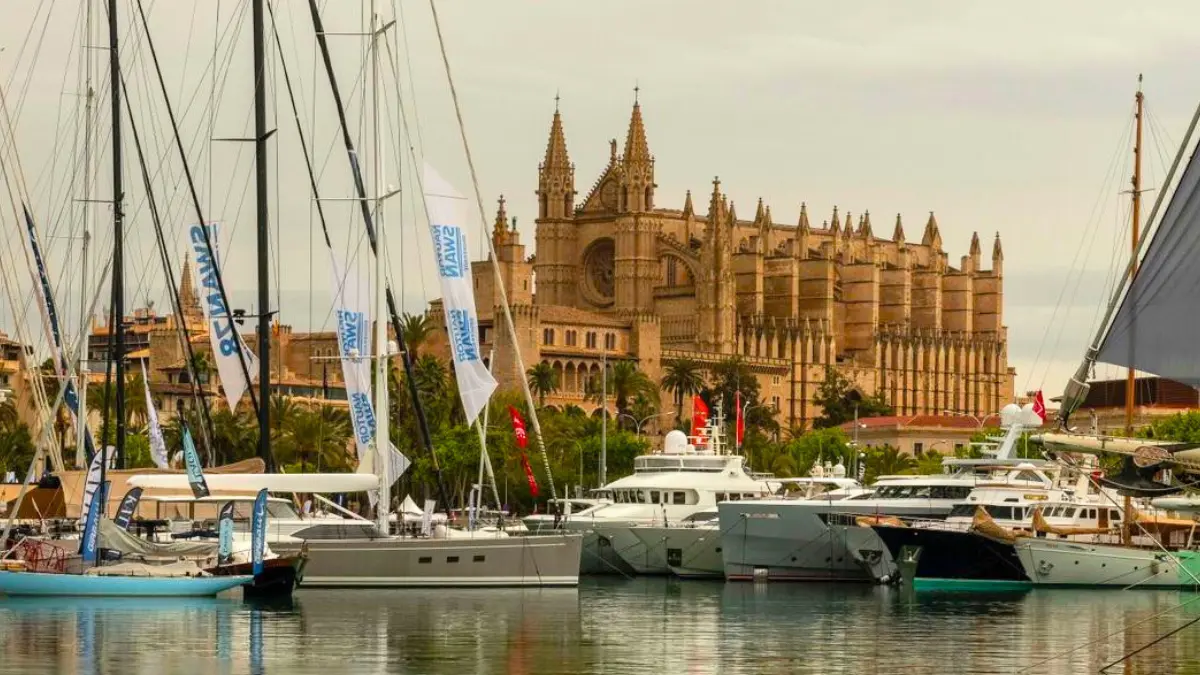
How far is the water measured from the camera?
1454 inches

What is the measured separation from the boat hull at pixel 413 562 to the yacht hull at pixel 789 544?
12650 mm

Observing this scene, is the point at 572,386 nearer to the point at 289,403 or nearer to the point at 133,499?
the point at 289,403

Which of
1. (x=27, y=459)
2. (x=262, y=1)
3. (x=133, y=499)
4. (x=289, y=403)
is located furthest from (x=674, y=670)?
(x=289, y=403)

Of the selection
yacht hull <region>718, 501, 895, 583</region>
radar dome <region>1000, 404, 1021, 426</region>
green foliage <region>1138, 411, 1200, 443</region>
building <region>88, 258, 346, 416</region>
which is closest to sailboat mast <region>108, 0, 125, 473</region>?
yacht hull <region>718, 501, 895, 583</region>

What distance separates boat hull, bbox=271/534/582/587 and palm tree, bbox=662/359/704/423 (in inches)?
4904

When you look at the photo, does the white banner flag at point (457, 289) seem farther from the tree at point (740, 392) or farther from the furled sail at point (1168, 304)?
the tree at point (740, 392)

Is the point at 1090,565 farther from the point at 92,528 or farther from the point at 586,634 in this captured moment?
the point at 92,528

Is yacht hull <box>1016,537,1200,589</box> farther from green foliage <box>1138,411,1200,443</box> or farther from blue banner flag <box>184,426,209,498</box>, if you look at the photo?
green foliage <box>1138,411,1200,443</box>

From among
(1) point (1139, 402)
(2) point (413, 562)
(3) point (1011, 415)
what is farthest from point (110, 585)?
(1) point (1139, 402)

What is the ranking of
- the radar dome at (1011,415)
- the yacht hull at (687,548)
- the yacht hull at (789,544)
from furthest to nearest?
the yacht hull at (687,548) → the radar dome at (1011,415) → the yacht hull at (789,544)

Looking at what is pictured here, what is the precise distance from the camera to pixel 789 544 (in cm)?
6725

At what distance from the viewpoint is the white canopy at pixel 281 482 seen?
166 ft

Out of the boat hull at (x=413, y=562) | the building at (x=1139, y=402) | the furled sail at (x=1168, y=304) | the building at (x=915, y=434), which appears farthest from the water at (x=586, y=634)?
the building at (x=915, y=434)

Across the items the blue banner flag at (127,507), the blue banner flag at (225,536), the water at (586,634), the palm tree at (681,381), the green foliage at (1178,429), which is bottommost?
the water at (586,634)
